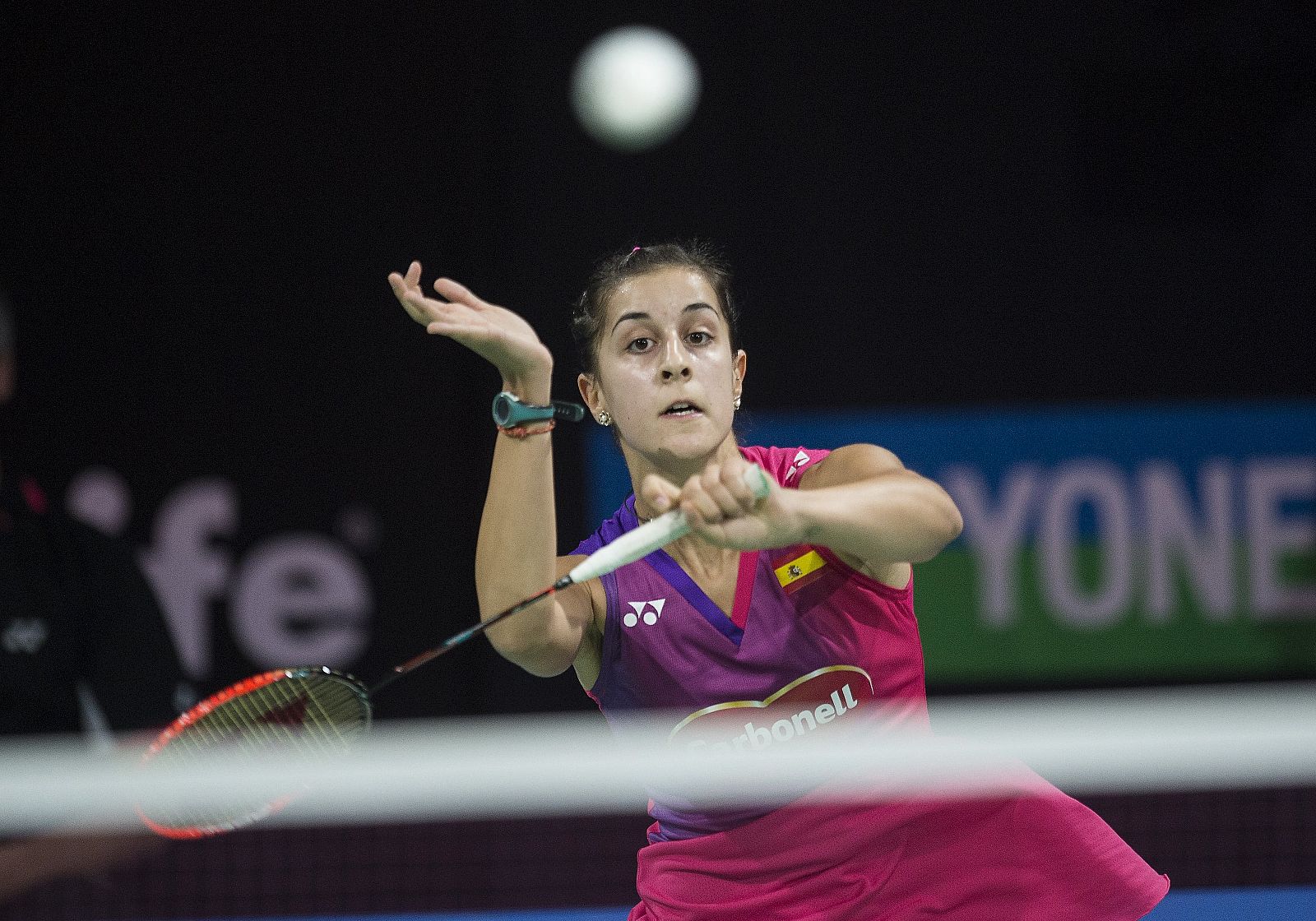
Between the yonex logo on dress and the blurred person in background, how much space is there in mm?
1273

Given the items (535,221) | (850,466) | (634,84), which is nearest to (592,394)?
(850,466)

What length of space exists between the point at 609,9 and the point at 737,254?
1.01 meters

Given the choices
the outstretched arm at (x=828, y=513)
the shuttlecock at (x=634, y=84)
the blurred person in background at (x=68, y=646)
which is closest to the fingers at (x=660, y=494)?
the outstretched arm at (x=828, y=513)

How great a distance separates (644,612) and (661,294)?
48 cm

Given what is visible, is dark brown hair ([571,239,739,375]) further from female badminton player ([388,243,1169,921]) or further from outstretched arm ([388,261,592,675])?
outstretched arm ([388,261,592,675])

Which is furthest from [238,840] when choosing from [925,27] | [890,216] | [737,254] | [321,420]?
[925,27]

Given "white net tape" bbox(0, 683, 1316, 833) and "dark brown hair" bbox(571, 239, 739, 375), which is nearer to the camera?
"dark brown hair" bbox(571, 239, 739, 375)

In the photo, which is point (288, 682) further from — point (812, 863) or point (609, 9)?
point (609, 9)

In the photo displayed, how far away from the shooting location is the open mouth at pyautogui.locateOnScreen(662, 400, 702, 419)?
7.42 ft

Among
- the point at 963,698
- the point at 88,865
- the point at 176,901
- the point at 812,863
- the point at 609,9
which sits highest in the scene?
the point at 609,9

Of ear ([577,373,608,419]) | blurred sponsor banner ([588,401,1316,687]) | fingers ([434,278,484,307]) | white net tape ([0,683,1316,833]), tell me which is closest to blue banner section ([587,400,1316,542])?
blurred sponsor banner ([588,401,1316,687])

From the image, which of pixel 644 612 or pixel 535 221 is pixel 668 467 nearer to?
pixel 644 612

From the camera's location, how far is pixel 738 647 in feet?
7.31

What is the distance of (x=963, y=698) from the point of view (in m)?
5.57
